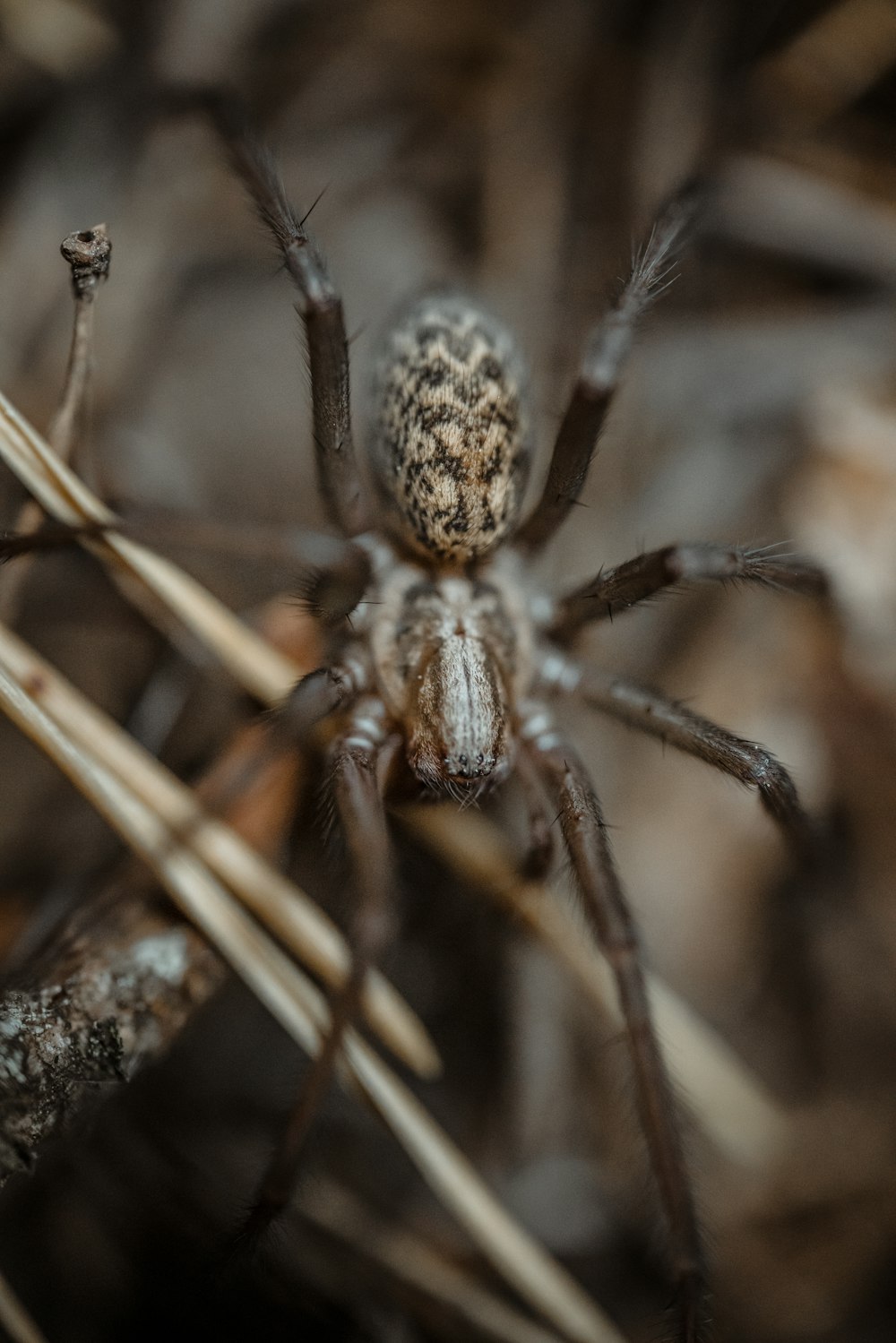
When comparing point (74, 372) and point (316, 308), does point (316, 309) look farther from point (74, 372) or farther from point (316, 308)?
point (74, 372)

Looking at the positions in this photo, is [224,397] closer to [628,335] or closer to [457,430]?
[457,430]

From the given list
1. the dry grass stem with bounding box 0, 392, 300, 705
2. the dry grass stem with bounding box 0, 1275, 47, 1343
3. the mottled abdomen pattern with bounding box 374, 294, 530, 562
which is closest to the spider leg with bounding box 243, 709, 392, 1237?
the dry grass stem with bounding box 0, 392, 300, 705

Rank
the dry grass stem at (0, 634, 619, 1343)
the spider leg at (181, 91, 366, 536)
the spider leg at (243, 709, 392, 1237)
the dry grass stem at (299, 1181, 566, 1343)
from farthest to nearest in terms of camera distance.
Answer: the dry grass stem at (299, 1181, 566, 1343), the spider leg at (181, 91, 366, 536), the dry grass stem at (0, 634, 619, 1343), the spider leg at (243, 709, 392, 1237)

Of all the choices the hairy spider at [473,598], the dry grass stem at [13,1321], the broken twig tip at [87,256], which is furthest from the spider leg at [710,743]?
the dry grass stem at [13,1321]

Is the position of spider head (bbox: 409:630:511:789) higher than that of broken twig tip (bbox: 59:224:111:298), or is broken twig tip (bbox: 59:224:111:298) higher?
broken twig tip (bbox: 59:224:111:298)

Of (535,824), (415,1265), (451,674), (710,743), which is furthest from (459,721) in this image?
(415,1265)

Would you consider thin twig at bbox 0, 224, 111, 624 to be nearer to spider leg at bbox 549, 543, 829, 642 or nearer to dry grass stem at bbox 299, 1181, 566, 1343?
spider leg at bbox 549, 543, 829, 642
